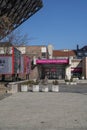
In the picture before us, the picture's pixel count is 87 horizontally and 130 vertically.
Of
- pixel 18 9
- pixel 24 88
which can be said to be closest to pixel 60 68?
pixel 18 9

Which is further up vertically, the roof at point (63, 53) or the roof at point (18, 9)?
the roof at point (63, 53)

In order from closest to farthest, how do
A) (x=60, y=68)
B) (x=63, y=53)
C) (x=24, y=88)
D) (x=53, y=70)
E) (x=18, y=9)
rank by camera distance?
1. (x=24, y=88)
2. (x=18, y=9)
3. (x=60, y=68)
4. (x=53, y=70)
5. (x=63, y=53)

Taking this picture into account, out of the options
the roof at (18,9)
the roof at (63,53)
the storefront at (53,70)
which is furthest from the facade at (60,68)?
the roof at (63,53)

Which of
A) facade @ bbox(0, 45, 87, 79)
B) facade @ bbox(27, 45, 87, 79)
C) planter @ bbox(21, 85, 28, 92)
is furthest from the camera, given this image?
facade @ bbox(27, 45, 87, 79)

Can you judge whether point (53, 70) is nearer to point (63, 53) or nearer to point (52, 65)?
point (52, 65)

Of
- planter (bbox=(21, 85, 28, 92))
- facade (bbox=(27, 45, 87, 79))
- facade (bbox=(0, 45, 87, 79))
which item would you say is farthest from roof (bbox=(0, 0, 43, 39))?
facade (bbox=(27, 45, 87, 79))

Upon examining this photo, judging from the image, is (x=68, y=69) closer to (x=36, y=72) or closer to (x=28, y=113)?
(x=36, y=72)

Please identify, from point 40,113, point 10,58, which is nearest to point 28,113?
point 40,113

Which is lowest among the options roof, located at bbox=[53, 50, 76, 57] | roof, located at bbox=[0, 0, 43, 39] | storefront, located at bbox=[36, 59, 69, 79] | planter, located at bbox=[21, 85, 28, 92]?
planter, located at bbox=[21, 85, 28, 92]

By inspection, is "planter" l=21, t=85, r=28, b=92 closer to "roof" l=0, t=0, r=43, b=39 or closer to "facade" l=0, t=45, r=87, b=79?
"roof" l=0, t=0, r=43, b=39

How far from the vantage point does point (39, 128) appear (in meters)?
11.8

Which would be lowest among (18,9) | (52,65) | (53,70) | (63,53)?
(53,70)

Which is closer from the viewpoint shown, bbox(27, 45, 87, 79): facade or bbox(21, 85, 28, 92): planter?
bbox(21, 85, 28, 92): planter

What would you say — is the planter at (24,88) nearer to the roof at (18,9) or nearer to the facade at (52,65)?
the roof at (18,9)
